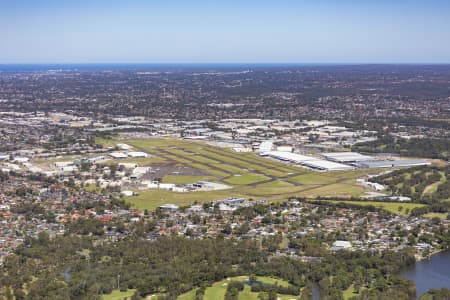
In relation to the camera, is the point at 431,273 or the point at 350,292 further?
the point at 431,273

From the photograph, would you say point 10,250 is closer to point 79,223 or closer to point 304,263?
point 79,223

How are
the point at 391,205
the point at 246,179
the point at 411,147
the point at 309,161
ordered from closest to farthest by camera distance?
the point at 391,205 → the point at 246,179 → the point at 309,161 → the point at 411,147

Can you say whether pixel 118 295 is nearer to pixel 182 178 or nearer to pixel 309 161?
pixel 182 178

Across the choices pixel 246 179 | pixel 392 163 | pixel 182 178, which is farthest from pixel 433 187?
pixel 182 178

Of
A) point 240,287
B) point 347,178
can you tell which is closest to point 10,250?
point 240,287

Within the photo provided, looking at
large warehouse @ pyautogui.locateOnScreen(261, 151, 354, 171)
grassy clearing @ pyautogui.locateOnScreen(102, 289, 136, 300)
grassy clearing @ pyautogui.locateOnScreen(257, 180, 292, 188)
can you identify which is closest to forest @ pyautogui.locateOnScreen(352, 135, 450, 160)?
large warehouse @ pyautogui.locateOnScreen(261, 151, 354, 171)

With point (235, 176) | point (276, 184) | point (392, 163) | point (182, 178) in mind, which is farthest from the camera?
point (392, 163)
